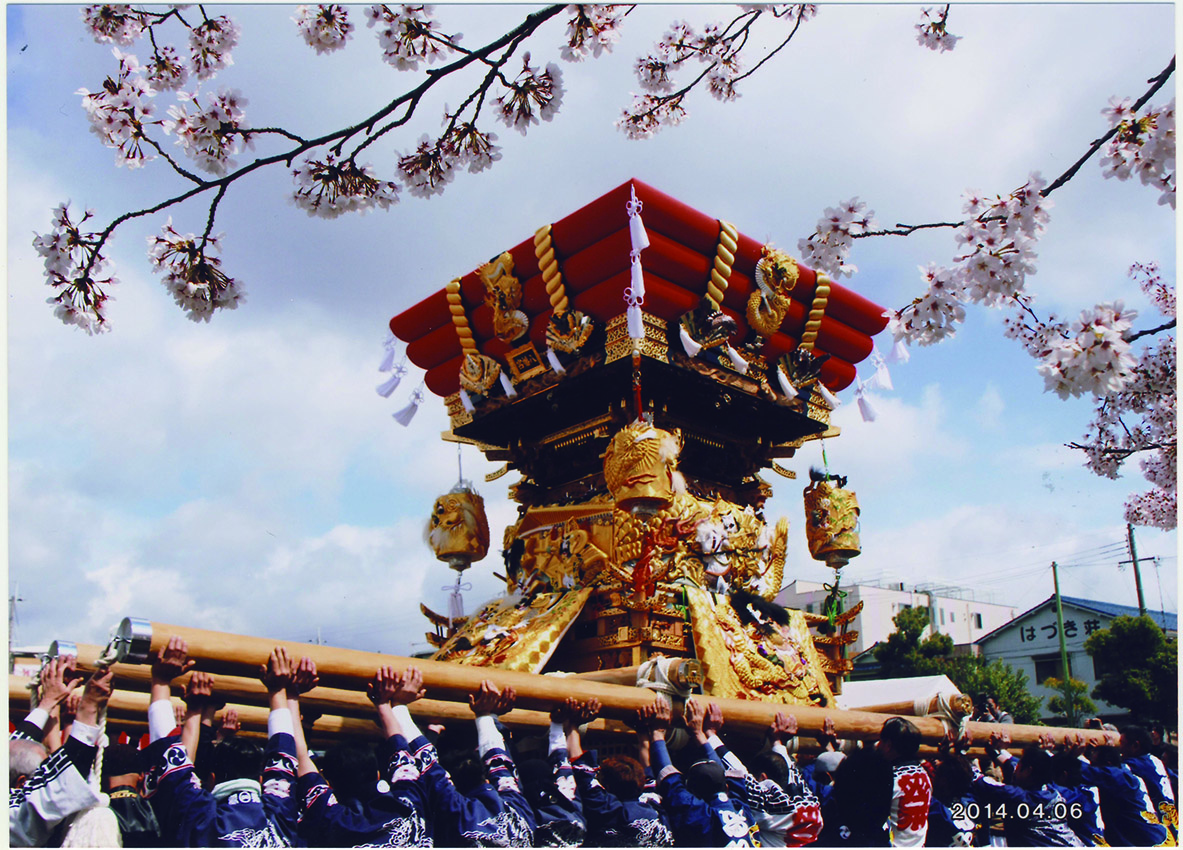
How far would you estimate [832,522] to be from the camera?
6.89 metres

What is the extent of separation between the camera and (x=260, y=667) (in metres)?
2.31

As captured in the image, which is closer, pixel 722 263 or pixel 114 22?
pixel 114 22

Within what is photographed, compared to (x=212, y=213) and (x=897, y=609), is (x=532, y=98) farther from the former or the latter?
(x=897, y=609)

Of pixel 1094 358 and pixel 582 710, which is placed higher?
Answer: pixel 1094 358

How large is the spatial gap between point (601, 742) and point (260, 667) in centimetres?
147

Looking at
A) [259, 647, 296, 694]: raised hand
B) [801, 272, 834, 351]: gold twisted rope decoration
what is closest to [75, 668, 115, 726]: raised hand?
[259, 647, 296, 694]: raised hand

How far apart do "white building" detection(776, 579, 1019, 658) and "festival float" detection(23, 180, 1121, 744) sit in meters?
23.9

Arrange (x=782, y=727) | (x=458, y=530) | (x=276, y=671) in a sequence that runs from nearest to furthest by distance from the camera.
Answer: (x=276, y=671) → (x=782, y=727) → (x=458, y=530)

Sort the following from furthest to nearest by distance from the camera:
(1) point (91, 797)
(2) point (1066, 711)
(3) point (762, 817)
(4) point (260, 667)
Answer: (2) point (1066, 711) → (3) point (762, 817) → (4) point (260, 667) → (1) point (91, 797)

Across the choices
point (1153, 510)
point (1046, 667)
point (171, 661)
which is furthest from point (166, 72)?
point (1046, 667)

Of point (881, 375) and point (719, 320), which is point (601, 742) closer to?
point (719, 320)

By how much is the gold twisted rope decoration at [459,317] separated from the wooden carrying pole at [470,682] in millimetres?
4077

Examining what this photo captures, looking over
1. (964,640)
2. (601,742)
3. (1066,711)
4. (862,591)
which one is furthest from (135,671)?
(964,640)

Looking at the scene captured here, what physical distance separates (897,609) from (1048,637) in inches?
290
